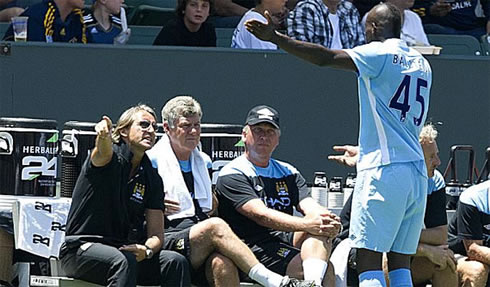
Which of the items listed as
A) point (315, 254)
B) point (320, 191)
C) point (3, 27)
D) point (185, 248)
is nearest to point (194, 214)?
point (185, 248)

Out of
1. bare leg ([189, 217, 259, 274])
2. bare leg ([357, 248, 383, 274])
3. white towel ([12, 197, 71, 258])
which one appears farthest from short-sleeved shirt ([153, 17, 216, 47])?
bare leg ([357, 248, 383, 274])

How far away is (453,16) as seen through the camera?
10336 millimetres

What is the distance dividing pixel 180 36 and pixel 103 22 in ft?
2.01

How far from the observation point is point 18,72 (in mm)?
8625

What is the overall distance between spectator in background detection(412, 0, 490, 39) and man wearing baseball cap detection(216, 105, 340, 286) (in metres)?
→ 3.60

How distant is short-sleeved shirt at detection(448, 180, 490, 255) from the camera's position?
24.1 feet

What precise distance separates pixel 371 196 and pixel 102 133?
151 cm

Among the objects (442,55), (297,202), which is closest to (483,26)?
(442,55)

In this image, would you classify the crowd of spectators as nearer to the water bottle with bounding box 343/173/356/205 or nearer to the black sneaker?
the water bottle with bounding box 343/173/356/205

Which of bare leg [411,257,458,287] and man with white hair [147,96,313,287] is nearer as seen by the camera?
man with white hair [147,96,313,287]

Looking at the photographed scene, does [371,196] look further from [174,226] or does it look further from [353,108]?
[353,108]

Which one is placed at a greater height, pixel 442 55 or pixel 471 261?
pixel 442 55

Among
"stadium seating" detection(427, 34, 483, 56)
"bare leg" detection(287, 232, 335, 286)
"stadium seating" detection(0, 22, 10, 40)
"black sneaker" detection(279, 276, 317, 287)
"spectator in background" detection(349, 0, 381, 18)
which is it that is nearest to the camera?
"black sneaker" detection(279, 276, 317, 287)

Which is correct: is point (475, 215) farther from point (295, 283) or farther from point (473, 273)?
point (295, 283)
